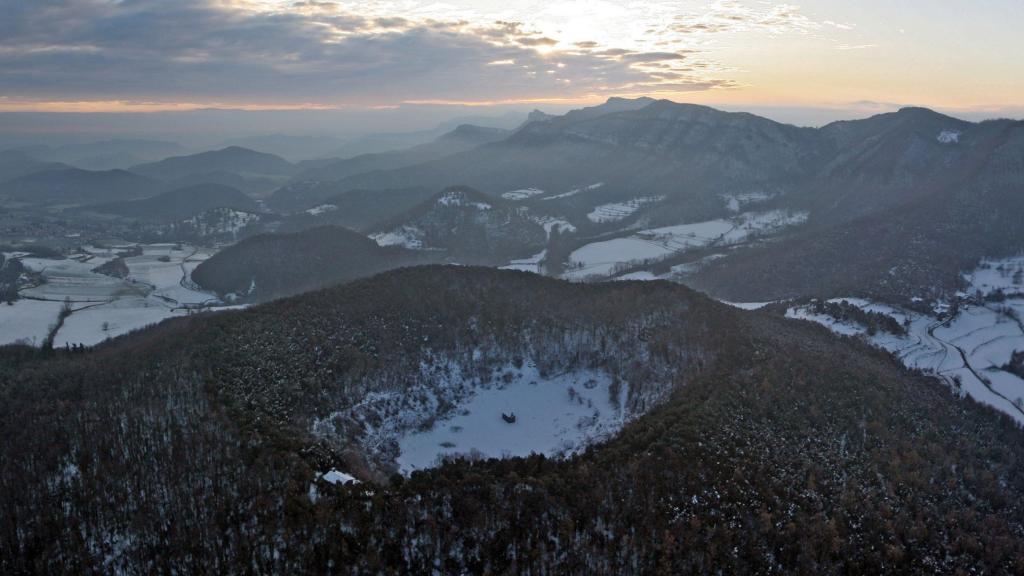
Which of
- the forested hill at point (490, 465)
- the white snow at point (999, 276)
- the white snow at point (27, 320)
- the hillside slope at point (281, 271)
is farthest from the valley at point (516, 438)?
the hillside slope at point (281, 271)

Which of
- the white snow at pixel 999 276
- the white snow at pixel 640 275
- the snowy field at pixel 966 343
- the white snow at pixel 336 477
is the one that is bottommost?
the snowy field at pixel 966 343

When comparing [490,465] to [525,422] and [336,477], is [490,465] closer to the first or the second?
[336,477]

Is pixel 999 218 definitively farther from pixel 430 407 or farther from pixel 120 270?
pixel 120 270

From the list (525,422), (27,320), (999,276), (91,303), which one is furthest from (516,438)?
(999,276)

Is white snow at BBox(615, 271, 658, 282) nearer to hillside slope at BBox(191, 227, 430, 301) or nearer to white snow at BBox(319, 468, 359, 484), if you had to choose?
hillside slope at BBox(191, 227, 430, 301)

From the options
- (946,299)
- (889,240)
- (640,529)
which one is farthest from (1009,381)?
(640,529)

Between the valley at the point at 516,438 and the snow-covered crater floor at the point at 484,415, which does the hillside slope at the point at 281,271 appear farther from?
the snow-covered crater floor at the point at 484,415
